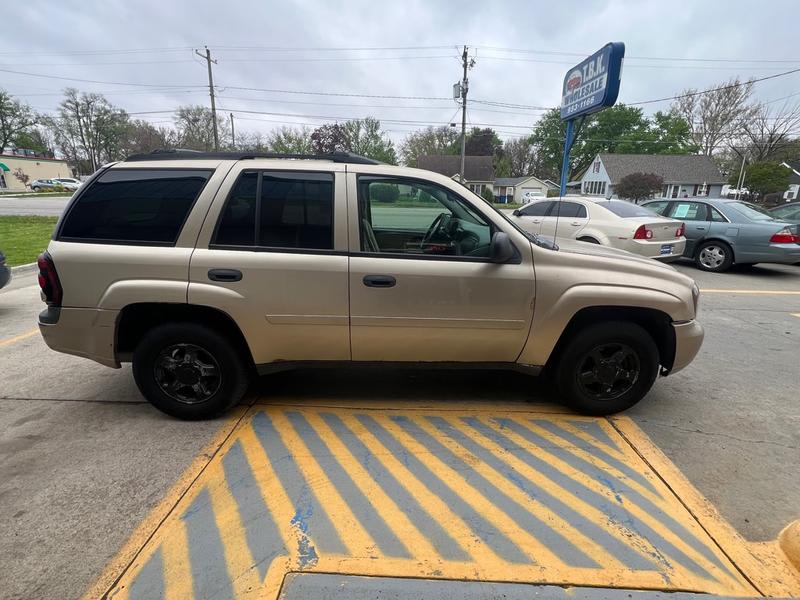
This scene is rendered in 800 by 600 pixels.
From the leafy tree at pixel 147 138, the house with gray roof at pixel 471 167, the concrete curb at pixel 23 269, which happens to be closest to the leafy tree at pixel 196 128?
the leafy tree at pixel 147 138

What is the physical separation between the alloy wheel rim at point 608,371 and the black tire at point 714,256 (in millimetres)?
8068

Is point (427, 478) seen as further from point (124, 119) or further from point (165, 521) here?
point (124, 119)

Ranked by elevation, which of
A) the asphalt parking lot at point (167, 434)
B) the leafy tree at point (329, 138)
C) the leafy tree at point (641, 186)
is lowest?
the asphalt parking lot at point (167, 434)

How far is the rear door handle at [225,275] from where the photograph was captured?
2.91 m

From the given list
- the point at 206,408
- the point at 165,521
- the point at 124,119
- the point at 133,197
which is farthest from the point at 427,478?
the point at 124,119

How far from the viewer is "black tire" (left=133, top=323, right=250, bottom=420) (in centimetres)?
304

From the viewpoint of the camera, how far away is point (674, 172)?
52594 millimetres

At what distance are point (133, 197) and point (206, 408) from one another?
1.57 m

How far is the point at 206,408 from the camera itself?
320 centimetres

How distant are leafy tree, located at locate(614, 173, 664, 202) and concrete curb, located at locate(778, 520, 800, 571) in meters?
44.0

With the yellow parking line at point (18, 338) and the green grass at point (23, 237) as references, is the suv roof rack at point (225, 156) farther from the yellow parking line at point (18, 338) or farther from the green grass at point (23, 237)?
the green grass at point (23, 237)

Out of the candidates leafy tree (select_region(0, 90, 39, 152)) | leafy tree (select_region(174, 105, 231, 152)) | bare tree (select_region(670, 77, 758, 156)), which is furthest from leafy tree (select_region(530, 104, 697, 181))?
leafy tree (select_region(0, 90, 39, 152))

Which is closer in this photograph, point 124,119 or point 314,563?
point 314,563

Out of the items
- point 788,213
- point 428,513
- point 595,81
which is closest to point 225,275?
point 428,513
